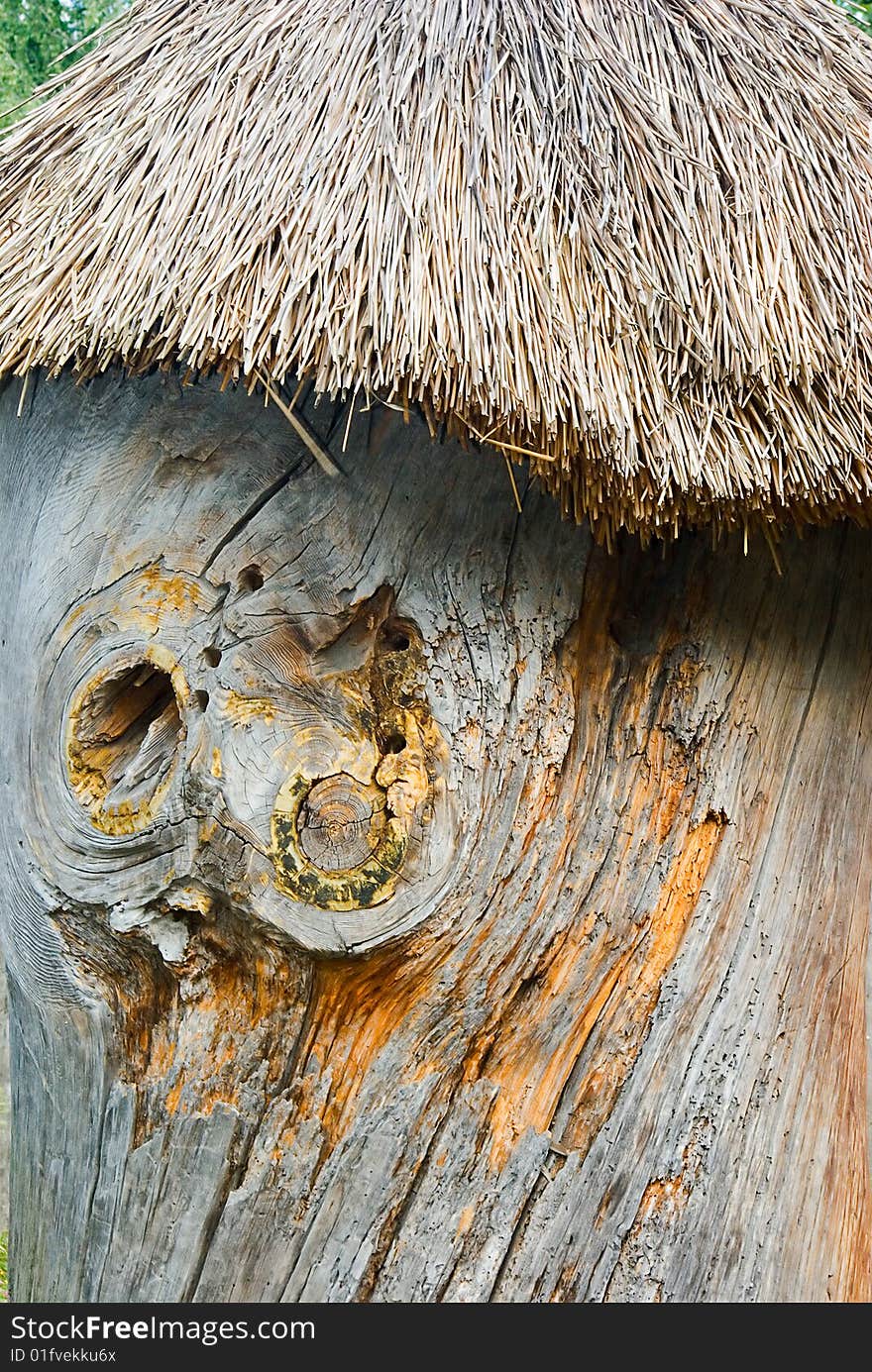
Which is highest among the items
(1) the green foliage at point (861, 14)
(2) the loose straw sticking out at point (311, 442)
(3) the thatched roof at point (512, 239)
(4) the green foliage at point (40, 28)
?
(1) the green foliage at point (861, 14)

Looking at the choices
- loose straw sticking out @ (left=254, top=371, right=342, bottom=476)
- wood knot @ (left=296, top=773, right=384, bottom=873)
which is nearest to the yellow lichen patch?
wood knot @ (left=296, top=773, right=384, bottom=873)

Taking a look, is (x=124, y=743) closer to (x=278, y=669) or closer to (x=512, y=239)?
(x=278, y=669)

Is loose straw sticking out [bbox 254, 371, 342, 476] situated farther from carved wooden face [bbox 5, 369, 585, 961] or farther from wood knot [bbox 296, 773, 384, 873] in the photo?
wood knot [bbox 296, 773, 384, 873]

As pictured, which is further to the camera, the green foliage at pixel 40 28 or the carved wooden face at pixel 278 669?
the green foliage at pixel 40 28

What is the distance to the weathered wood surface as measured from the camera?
1.66 m

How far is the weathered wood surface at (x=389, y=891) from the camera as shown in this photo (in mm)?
1659

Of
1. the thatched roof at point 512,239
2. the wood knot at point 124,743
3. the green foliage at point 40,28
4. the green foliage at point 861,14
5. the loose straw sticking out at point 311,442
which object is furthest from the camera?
the green foliage at point 40,28

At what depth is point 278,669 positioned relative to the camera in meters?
1.66

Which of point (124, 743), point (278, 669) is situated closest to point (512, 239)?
point (278, 669)

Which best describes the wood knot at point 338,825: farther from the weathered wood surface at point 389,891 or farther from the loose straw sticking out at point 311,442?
the loose straw sticking out at point 311,442

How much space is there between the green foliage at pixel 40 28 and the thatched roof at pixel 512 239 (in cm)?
330

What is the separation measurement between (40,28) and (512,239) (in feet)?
13.4

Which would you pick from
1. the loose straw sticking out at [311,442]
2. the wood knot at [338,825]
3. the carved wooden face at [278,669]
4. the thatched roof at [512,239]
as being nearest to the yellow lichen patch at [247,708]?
the carved wooden face at [278,669]
